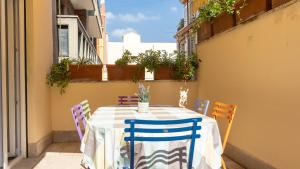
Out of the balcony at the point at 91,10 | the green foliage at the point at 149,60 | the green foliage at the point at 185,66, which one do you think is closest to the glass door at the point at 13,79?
the green foliage at the point at 149,60

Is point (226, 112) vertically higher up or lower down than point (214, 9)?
lower down

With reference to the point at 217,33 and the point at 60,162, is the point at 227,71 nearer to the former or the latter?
the point at 217,33

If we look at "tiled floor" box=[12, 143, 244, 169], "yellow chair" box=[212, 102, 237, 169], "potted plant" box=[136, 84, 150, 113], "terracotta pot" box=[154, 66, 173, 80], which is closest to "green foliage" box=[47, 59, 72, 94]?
"tiled floor" box=[12, 143, 244, 169]

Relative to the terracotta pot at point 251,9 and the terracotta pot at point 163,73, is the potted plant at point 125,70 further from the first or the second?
the terracotta pot at point 251,9

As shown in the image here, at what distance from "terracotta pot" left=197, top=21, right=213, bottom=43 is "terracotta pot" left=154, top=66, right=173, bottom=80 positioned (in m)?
0.75

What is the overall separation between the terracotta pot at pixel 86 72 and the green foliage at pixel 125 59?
336 mm

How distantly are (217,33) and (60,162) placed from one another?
9.31 ft

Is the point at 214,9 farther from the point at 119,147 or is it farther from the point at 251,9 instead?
the point at 119,147

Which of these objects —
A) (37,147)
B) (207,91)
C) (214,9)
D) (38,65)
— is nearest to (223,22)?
(214,9)

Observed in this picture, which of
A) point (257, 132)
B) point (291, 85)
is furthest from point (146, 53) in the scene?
point (291, 85)

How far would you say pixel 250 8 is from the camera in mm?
3646

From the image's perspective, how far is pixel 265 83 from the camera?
10.8ft

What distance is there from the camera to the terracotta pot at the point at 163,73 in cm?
562

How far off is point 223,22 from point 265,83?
55.7 inches
